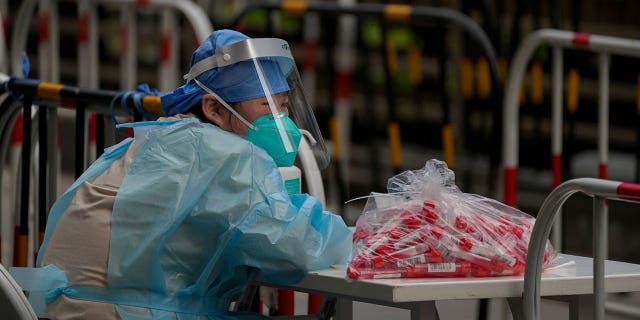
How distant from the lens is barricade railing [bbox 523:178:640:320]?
2621 mm

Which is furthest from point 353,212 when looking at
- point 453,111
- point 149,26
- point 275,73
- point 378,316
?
point 275,73

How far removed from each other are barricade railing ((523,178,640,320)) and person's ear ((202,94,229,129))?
849 mm

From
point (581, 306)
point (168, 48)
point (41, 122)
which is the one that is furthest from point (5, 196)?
point (581, 306)

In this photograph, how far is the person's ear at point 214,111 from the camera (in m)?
3.27

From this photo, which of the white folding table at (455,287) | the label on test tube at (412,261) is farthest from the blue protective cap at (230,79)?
the label on test tube at (412,261)

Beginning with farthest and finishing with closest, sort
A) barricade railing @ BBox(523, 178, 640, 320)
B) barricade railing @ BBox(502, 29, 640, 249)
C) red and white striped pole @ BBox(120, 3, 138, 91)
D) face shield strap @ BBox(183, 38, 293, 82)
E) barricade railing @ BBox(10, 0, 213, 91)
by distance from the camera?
red and white striped pole @ BBox(120, 3, 138, 91), barricade railing @ BBox(10, 0, 213, 91), barricade railing @ BBox(502, 29, 640, 249), face shield strap @ BBox(183, 38, 293, 82), barricade railing @ BBox(523, 178, 640, 320)

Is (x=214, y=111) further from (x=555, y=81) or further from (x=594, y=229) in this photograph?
(x=555, y=81)

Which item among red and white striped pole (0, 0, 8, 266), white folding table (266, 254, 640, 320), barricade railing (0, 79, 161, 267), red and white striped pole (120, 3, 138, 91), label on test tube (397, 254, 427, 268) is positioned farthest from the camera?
Answer: red and white striped pole (120, 3, 138, 91)

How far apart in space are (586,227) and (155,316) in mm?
5646

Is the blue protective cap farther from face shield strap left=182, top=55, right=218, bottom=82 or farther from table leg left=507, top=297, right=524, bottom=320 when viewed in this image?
table leg left=507, top=297, right=524, bottom=320

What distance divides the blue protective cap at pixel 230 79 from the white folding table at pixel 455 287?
511mm

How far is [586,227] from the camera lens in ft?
27.0

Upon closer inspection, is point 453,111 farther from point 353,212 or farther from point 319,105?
point 319,105

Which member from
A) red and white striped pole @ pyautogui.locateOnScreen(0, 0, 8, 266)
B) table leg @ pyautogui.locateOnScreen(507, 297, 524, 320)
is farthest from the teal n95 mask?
red and white striped pole @ pyautogui.locateOnScreen(0, 0, 8, 266)
